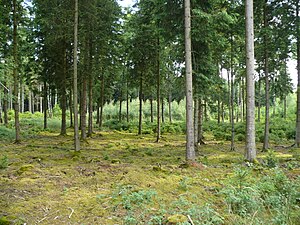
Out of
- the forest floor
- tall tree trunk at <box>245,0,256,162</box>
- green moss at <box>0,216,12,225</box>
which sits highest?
tall tree trunk at <box>245,0,256,162</box>

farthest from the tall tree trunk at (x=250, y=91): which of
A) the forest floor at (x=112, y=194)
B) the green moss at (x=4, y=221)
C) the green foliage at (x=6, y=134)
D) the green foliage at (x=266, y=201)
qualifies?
the green foliage at (x=6, y=134)

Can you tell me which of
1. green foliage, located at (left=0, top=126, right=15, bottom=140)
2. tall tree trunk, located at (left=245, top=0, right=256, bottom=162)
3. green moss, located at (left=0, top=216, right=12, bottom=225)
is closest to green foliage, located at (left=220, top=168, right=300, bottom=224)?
tall tree trunk, located at (left=245, top=0, right=256, bottom=162)

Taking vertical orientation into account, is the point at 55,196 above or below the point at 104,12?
below

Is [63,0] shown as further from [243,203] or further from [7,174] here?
[243,203]

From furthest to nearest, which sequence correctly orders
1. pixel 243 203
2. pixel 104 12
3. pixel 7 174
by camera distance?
pixel 104 12 < pixel 7 174 < pixel 243 203

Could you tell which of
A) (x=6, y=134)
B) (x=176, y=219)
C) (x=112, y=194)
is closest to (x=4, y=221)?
(x=112, y=194)

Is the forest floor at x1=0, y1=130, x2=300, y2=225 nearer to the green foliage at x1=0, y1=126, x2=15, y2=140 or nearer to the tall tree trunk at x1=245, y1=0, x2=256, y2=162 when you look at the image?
the tall tree trunk at x1=245, y1=0, x2=256, y2=162

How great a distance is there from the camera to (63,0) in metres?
11.5

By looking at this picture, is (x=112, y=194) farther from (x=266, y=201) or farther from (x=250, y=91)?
(x=250, y=91)

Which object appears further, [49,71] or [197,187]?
[49,71]

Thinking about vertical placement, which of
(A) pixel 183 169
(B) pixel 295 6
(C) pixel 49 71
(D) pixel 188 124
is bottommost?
(A) pixel 183 169

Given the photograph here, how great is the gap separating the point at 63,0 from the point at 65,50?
6.62 metres

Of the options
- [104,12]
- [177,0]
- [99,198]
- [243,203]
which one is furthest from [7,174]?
[104,12]

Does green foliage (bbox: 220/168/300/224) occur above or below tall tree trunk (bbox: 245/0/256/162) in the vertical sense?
below
